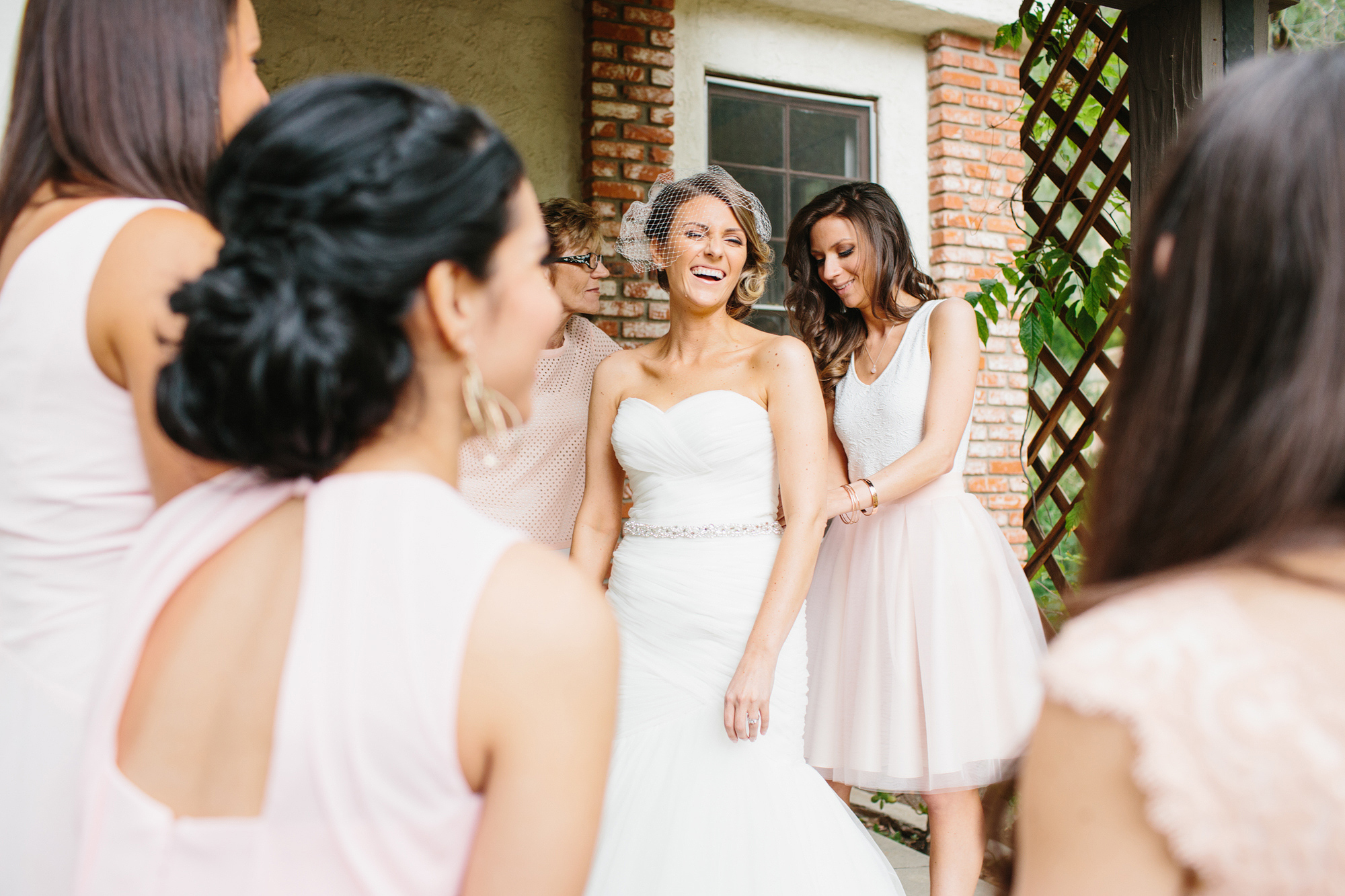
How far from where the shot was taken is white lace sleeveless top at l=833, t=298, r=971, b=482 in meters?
2.80

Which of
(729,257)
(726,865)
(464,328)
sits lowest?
(726,865)

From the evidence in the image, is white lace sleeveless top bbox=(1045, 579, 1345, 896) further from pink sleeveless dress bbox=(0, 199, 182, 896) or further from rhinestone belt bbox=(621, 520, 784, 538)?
rhinestone belt bbox=(621, 520, 784, 538)

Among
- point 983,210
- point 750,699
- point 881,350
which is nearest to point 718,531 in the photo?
point 750,699

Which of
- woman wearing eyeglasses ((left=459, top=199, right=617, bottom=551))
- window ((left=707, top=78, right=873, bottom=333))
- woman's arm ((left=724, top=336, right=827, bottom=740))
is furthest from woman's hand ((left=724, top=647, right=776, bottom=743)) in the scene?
window ((left=707, top=78, right=873, bottom=333))

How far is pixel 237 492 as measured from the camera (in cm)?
89

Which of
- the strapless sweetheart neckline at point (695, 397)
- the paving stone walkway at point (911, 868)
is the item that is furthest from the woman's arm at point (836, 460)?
the paving stone walkway at point (911, 868)

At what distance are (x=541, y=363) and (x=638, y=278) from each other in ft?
4.97

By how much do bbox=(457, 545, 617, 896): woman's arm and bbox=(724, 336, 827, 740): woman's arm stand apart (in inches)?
60.2

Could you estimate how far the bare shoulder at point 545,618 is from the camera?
77 cm

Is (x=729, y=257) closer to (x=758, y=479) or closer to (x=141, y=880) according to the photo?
(x=758, y=479)

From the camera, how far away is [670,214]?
2748 millimetres

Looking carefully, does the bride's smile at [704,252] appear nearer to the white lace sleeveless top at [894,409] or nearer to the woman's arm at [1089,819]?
the white lace sleeveless top at [894,409]

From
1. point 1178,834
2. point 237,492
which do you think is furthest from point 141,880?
point 1178,834

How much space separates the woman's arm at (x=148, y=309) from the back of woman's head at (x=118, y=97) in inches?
3.9
